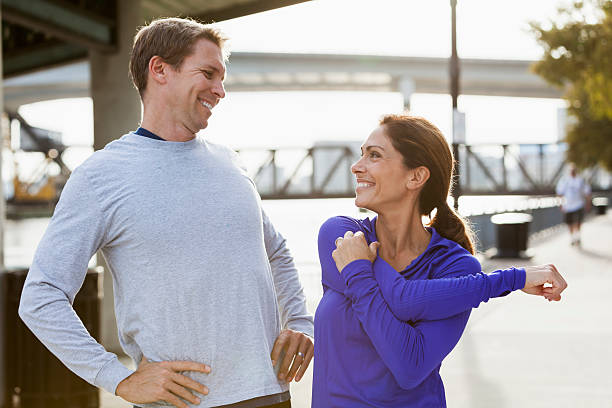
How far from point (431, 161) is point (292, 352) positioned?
780 mm

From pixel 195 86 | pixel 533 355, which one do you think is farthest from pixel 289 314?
pixel 533 355

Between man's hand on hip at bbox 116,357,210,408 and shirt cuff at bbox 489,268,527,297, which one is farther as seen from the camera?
shirt cuff at bbox 489,268,527,297

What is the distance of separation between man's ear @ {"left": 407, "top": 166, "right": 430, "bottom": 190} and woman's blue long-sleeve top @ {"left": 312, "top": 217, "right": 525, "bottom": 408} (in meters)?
0.20

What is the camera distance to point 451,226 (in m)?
2.55

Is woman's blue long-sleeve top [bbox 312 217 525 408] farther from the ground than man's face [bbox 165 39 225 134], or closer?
closer

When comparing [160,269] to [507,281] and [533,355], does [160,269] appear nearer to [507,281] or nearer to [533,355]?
[507,281]

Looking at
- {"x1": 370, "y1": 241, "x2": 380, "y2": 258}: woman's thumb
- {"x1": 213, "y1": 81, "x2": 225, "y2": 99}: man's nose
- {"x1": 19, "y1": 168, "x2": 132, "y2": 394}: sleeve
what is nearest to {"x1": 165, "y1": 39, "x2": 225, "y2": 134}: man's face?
{"x1": 213, "y1": 81, "x2": 225, "y2": 99}: man's nose

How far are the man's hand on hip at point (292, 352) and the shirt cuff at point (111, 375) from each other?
51 cm

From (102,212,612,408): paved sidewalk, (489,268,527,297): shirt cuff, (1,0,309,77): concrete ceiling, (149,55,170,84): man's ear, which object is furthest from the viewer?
(1,0,309,77): concrete ceiling

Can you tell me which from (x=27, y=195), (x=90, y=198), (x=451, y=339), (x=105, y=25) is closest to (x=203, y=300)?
(x=90, y=198)

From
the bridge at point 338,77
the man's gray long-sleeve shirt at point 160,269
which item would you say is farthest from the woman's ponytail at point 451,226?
the bridge at point 338,77

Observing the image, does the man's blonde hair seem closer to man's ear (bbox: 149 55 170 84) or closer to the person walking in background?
man's ear (bbox: 149 55 170 84)

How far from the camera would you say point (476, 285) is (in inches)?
87.9

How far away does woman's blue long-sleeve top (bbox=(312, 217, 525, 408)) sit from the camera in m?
2.18
